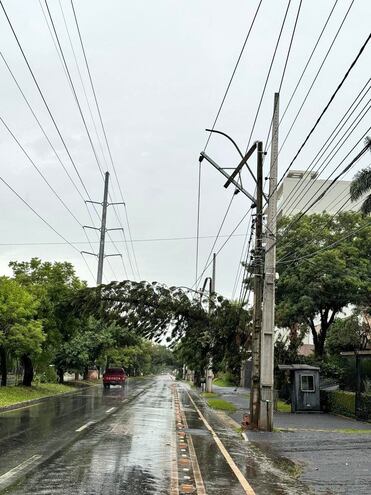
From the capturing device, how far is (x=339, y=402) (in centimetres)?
2547

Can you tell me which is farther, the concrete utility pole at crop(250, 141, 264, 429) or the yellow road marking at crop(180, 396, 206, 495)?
the concrete utility pole at crop(250, 141, 264, 429)

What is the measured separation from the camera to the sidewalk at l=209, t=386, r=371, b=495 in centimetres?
934

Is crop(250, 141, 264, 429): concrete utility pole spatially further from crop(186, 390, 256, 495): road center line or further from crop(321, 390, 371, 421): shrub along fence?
crop(321, 390, 371, 421): shrub along fence

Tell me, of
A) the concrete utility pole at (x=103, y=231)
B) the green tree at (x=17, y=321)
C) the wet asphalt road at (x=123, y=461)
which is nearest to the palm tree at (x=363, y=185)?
the wet asphalt road at (x=123, y=461)

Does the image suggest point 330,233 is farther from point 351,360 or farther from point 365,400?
point 365,400

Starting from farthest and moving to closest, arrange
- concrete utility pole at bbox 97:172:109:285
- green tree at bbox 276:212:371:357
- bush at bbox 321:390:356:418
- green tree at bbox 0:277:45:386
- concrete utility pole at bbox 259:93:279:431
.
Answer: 1. concrete utility pole at bbox 97:172:109:285
2. green tree at bbox 276:212:371:357
3. green tree at bbox 0:277:45:386
4. bush at bbox 321:390:356:418
5. concrete utility pole at bbox 259:93:279:431

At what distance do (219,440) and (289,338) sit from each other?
20.4 metres

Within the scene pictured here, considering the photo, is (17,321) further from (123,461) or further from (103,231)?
(123,461)

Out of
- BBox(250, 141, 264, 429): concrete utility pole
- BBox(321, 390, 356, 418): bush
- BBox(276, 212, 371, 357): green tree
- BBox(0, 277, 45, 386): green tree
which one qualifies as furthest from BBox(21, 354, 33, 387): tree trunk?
BBox(250, 141, 264, 429): concrete utility pole

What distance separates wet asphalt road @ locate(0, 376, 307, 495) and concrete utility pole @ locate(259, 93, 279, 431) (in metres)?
1.42

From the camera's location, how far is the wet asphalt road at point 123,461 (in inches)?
330

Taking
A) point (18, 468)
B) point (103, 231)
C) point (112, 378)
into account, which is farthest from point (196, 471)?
point (112, 378)

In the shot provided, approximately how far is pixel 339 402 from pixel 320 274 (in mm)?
8836

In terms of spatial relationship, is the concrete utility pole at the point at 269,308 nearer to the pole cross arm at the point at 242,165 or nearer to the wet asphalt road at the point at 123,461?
the pole cross arm at the point at 242,165
